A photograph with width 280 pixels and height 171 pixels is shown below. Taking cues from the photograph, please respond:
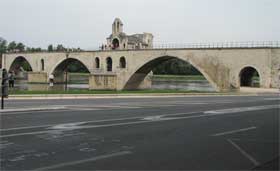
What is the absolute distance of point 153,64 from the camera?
77375 mm

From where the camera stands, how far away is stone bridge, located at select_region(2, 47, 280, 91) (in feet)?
176

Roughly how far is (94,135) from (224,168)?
371 centimetres

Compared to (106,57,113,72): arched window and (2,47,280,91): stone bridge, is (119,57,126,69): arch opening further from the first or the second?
(106,57,113,72): arched window

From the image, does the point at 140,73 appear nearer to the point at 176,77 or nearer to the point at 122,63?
the point at 122,63

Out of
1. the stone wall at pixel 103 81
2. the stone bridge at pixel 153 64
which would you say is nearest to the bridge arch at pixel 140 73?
the stone bridge at pixel 153 64

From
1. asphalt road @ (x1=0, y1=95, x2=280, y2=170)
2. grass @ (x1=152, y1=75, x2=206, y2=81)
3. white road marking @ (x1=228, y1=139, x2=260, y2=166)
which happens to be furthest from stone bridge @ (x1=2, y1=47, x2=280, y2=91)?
white road marking @ (x1=228, y1=139, x2=260, y2=166)

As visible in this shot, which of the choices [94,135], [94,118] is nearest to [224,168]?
[94,135]

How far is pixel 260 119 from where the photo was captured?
46.1 ft

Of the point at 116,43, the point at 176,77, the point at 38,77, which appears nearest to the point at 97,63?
the point at 116,43

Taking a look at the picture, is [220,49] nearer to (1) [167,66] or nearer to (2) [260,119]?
(2) [260,119]

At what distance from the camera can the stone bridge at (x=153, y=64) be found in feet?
176

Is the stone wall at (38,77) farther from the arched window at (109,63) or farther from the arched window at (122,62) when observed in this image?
the arched window at (122,62)

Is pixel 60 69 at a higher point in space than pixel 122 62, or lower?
lower

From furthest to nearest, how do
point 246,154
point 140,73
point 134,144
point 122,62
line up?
point 122,62, point 140,73, point 134,144, point 246,154
